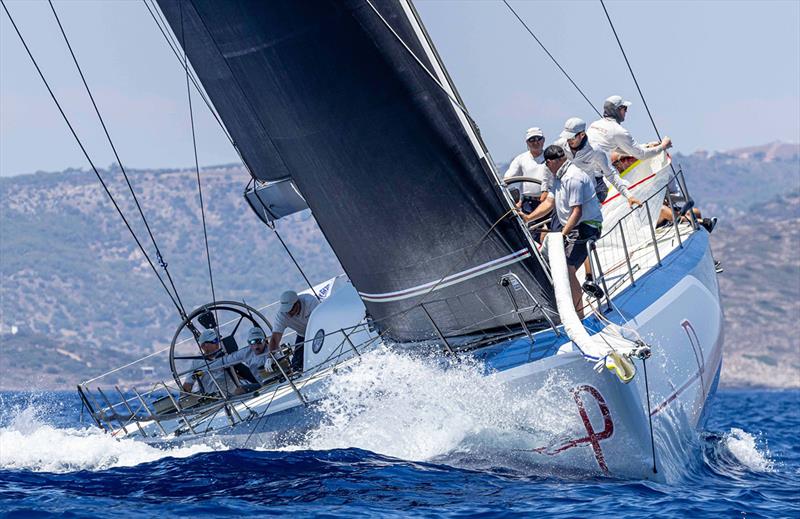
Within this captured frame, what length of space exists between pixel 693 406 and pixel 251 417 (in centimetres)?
321

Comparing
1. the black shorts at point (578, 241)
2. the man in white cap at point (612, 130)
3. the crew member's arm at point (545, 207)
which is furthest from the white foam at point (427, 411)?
the man in white cap at point (612, 130)

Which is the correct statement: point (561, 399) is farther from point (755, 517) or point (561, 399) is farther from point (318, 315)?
point (318, 315)

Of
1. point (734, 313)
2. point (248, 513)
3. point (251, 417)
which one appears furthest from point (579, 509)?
point (734, 313)

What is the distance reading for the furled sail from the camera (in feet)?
28.6

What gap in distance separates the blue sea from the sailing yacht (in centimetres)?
31

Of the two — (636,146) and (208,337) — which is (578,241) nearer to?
(636,146)

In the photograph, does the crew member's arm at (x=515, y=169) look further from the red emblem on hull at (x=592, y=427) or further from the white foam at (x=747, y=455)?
the white foam at (x=747, y=455)

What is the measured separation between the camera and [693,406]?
9.71 metres

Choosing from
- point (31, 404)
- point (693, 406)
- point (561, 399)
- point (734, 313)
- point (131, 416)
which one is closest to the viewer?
point (561, 399)

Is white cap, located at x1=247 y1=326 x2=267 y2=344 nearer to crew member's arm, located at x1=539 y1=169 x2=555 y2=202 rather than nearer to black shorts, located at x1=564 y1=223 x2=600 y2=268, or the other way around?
crew member's arm, located at x1=539 y1=169 x2=555 y2=202

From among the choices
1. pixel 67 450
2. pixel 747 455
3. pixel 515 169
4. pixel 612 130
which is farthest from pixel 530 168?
pixel 67 450

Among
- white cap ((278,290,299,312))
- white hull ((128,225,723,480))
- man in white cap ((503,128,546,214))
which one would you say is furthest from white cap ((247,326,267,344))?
man in white cap ((503,128,546,214))

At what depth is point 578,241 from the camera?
884 centimetres

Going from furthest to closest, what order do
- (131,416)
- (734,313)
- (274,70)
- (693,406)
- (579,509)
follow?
1. (734,313)
2. (131,416)
3. (693,406)
4. (274,70)
5. (579,509)
